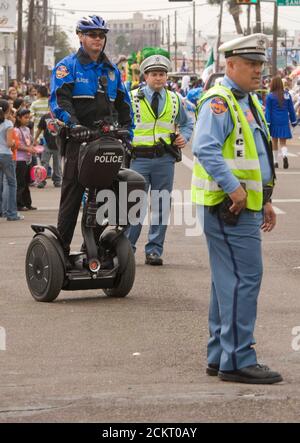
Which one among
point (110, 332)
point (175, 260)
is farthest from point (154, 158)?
point (110, 332)

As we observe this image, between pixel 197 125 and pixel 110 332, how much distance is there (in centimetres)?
214

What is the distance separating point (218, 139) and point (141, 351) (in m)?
1.70

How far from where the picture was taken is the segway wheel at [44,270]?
9.62m

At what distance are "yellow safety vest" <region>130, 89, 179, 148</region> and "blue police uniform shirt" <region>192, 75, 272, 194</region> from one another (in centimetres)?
496

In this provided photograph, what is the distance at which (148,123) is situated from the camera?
11.9 m

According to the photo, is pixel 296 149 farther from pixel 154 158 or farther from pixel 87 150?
pixel 87 150

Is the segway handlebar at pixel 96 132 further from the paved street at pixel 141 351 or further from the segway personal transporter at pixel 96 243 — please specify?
the paved street at pixel 141 351

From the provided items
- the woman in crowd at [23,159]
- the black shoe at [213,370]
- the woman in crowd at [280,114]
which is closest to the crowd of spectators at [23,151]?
the woman in crowd at [23,159]

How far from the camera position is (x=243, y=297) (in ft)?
22.6

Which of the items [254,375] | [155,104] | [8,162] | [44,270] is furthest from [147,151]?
[8,162]

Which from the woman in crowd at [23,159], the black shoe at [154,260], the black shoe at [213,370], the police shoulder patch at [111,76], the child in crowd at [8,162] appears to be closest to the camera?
the black shoe at [213,370]

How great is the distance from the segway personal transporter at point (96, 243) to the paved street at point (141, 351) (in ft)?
0.53

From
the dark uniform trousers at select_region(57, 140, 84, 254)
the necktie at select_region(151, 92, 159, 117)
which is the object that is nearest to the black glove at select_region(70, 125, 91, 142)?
the dark uniform trousers at select_region(57, 140, 84, 254)

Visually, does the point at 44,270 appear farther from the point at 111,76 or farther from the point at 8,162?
the point at 8,162
